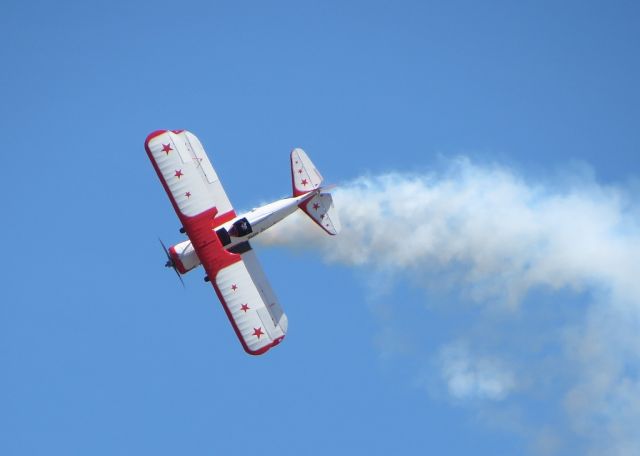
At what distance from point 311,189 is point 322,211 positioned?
1445 millimetres

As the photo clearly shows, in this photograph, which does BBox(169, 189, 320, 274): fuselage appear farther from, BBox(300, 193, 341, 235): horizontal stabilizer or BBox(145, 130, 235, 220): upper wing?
BBox(145, 130, 235, 220): upper wing

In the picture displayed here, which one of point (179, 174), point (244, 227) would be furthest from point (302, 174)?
Result: point (179, 174)

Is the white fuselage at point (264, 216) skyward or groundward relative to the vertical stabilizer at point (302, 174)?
groundward

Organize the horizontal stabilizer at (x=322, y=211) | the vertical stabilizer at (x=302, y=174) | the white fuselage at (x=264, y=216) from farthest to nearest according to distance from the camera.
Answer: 1. the horizontal stabilizer at (x=322, y=211)
2. the vertical stabilizer at (x=302, y=174)
3. the white fuselage at (x=264, y=216)

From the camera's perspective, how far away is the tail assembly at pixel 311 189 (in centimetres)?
8012

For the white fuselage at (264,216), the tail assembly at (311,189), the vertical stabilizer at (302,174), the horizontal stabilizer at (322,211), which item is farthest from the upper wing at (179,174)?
the horizontal stabilizer at (322,211)

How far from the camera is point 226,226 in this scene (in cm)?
7900

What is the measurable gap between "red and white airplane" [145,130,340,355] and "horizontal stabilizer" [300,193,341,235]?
59mm

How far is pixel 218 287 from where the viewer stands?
79.0m

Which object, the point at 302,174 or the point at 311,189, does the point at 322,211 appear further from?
the point at 302,174

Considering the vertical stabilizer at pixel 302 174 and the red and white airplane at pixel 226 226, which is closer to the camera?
the red and white airplane at pixel 226 226

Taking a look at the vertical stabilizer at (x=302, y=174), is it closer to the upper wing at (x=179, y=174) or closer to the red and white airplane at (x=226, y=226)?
the red and white airplane at (x=226, y=226)

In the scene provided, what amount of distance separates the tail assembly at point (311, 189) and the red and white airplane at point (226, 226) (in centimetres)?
6

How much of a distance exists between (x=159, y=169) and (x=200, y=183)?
2.49m
